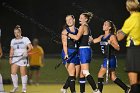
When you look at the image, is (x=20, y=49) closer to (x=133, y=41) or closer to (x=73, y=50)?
(x=73, y=50)

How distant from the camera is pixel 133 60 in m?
6.34

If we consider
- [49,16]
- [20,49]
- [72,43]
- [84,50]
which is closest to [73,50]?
[72,43]

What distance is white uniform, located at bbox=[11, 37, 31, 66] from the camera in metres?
11.0

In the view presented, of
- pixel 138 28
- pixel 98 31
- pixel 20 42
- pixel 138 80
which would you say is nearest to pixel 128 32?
pixel 138 28

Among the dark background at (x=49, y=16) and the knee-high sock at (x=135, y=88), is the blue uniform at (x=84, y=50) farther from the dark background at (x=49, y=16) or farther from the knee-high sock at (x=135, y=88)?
the dark background at (x=49, y=16)

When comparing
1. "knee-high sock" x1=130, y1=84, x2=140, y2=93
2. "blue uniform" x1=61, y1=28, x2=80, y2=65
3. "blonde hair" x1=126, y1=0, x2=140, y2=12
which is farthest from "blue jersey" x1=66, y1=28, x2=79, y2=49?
"knee-high sock" x1=130, y1=84, x2=140, y2=93

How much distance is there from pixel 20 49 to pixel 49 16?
21.0ft

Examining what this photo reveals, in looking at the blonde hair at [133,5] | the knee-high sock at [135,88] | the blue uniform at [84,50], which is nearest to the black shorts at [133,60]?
the knee-high sock at [135,88]

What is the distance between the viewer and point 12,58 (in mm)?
11141

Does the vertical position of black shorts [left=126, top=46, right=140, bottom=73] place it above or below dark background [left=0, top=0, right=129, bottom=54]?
below

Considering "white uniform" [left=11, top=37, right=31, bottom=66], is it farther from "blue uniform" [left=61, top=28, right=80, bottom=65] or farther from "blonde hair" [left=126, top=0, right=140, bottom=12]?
"blonde hair" [left=126, top=0, right=140, bottom=12]

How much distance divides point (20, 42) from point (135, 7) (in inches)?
201

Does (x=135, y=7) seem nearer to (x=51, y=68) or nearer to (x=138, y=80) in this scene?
(x=138, y=80)

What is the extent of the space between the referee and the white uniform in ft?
16.2
